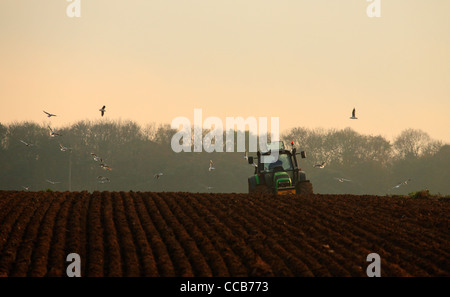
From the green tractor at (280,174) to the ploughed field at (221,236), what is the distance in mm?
789

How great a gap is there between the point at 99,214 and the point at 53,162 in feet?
166

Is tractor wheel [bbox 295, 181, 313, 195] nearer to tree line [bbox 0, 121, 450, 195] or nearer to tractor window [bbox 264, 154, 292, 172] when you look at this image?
tractor window [bbox 264, 154, 292, 172]

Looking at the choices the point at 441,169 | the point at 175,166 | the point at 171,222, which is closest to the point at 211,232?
the point at 171,222

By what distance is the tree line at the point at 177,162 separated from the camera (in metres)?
64.6

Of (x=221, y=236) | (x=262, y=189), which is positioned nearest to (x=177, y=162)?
(x=262, y=189)

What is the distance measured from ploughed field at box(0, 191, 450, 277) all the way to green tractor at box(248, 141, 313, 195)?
79 cm

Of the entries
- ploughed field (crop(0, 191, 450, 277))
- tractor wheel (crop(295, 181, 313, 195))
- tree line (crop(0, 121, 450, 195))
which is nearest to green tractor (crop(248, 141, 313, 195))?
tractor wheel (crop(295, 181, 313, 195))

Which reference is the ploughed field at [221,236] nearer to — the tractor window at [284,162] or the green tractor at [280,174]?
the green tractor at [280,174]

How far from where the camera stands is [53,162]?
65812 mm

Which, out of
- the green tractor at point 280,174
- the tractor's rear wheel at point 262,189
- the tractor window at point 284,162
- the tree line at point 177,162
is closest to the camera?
the green tractor at point 280,174

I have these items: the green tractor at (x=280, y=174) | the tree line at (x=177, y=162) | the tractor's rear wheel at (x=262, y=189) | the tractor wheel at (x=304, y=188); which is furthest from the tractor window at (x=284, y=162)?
→ the tree line at (x=177, y=162)
